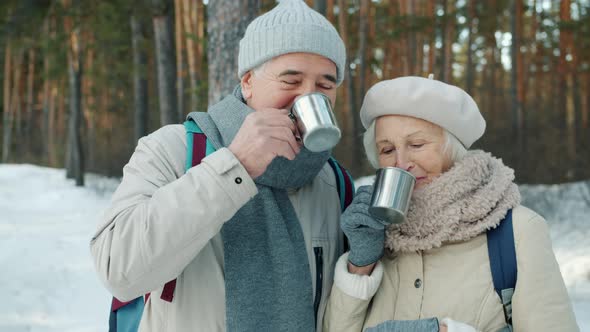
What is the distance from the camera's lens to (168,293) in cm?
170

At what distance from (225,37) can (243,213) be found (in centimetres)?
273

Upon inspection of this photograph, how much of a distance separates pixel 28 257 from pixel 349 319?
20.7ft

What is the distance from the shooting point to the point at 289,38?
1.83 metres

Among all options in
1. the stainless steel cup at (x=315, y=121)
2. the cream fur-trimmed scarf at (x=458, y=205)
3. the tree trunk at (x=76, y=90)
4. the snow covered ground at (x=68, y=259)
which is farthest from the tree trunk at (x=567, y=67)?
the tree trunk at (x=76, y=90)

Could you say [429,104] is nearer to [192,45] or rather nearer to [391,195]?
[391,195]

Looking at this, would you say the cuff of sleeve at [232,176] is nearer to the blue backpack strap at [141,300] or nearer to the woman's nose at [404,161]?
the blue backpack strap at [141,300]

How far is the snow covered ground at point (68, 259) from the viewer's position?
520cm

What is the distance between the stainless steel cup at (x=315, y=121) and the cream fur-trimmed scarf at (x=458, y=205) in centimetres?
41

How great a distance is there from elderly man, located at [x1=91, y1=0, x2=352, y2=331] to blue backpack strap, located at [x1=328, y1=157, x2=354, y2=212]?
0.10 meters

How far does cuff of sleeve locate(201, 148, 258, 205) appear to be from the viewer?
4.97 feet

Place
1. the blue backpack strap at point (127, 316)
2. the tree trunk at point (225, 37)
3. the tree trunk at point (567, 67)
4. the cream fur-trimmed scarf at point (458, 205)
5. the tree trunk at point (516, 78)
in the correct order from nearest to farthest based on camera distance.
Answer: the cream fur-trimmed scarf at point (458, 205), the blue backpack strap at point (127, 316), the tree trunk at point (225, 37), the tree trunk at point (567, 67), the tree trunk at point (516, 78)

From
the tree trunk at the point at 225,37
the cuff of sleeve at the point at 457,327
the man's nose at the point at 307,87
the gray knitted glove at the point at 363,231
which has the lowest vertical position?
the cuff of sleeve at the point at 457,327

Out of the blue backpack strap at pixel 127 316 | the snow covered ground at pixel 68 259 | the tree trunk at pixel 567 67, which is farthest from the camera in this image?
the tree trunk at pixel 567 67

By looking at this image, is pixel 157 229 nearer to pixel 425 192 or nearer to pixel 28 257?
pixel 425 192
